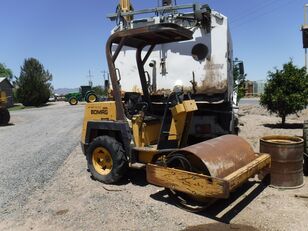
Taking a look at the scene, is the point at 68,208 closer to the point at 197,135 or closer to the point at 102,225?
the point at 102,225

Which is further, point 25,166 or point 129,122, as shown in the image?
point 25,166

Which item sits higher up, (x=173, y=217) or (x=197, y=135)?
(x=197, y=135)

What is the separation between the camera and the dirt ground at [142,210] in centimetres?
543

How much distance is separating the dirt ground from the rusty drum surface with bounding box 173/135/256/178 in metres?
0.62

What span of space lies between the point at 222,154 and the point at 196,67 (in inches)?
124

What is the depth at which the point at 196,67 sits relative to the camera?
8680 mm

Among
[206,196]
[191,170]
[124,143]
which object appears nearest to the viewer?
[206,196]

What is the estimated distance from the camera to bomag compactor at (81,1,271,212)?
18.8ft

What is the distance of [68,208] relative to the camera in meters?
6.32

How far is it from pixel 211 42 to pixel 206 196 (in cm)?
410

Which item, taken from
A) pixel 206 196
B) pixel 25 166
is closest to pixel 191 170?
pixel 206 196

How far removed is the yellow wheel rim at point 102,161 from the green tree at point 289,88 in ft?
28.1

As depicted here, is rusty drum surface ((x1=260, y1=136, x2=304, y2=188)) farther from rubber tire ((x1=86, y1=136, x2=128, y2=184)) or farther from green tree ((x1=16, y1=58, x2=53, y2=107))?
green tree ((x1=16, y1=58, x2=53, y2=107))

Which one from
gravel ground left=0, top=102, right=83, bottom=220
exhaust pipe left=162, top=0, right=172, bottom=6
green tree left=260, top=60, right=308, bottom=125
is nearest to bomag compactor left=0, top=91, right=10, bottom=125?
gravel ground left=0, top=102, right=83, bottom=220
